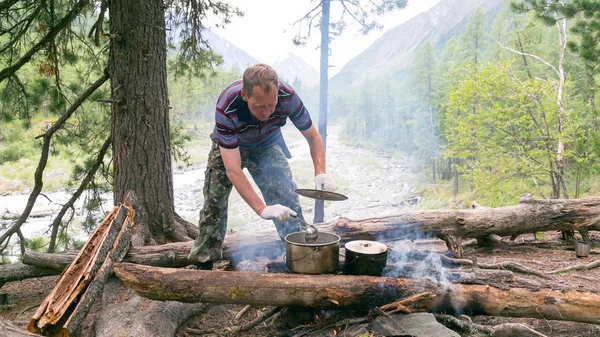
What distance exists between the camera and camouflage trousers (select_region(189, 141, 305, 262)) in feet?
11.7

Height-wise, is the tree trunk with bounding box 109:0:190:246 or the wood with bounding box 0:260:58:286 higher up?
the tree trunk with bounding box 109:0:190:246

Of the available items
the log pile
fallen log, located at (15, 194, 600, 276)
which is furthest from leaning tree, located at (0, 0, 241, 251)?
the log pile

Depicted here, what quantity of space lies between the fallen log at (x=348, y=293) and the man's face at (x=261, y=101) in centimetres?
129

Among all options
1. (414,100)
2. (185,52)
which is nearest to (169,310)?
(185,52)

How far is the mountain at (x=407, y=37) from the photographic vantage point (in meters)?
66.6

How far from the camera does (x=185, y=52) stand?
5.75 metres

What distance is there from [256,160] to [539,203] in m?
3.88

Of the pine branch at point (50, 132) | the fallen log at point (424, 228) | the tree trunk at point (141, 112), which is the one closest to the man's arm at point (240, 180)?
the fallen log at point (424, 228)

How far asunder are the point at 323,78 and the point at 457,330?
8.49m

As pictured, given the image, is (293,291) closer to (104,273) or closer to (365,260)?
(365,260)

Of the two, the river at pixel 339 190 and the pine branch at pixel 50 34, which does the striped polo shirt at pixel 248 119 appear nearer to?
the pine branch at pixel 50 34

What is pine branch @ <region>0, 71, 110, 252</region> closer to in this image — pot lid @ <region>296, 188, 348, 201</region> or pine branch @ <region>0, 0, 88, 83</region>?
pine branch @ <region>0, 0, 88, 83</region>

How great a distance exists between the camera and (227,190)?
142 inches

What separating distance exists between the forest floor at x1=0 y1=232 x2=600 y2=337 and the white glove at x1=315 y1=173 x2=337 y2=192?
2.75 feet
